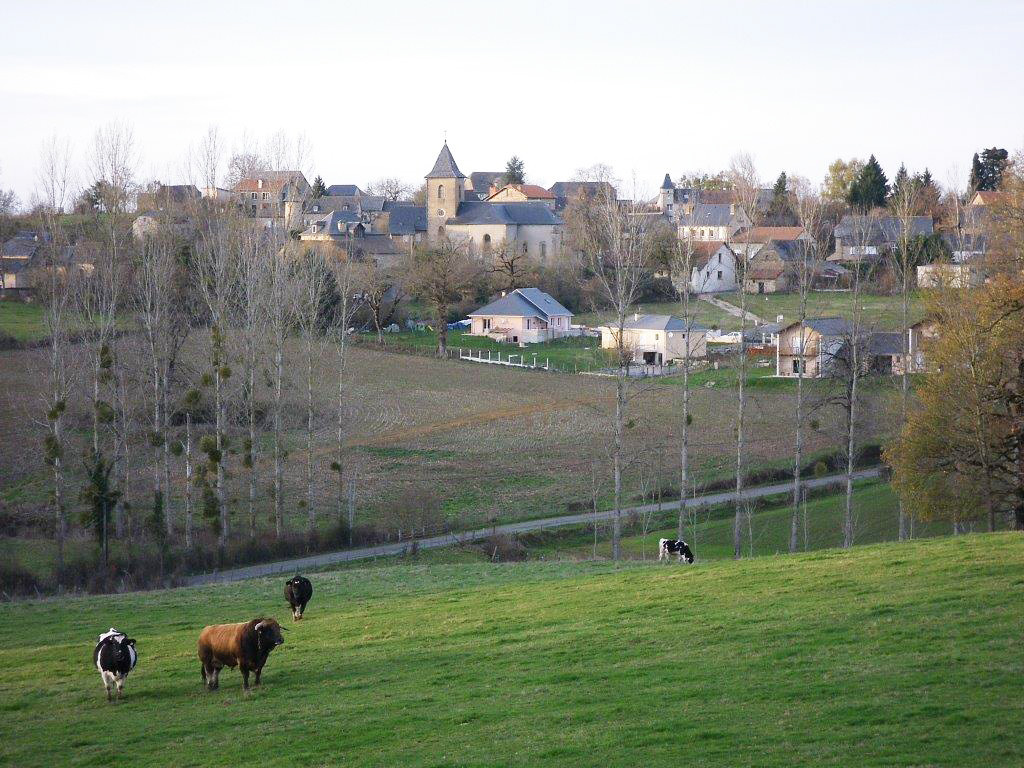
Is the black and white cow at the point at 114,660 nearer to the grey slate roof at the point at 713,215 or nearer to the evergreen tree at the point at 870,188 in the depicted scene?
the evergreen tree at the point at 870,188

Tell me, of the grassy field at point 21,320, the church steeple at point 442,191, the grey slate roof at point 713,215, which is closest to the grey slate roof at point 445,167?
the church steeple at point 442,191

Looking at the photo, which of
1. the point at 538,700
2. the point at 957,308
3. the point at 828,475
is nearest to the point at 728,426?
the point at 828,475

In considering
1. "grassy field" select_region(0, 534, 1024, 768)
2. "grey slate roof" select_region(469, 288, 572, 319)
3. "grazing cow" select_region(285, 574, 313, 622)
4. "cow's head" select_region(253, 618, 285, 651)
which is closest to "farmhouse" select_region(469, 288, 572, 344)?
"grey slate roof" select_region(469, 288, 572, 319)

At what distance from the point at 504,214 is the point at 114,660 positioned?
108482 mm

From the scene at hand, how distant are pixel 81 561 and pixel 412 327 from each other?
58109mm

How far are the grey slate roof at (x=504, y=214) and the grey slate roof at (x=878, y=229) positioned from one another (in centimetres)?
3379

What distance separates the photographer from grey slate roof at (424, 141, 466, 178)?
399ft

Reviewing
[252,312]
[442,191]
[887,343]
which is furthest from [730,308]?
[252,312]

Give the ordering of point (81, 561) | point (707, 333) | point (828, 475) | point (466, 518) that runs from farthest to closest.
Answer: point (707, 333)
point (828, 475)
point (466, 518)
point (81, 561)

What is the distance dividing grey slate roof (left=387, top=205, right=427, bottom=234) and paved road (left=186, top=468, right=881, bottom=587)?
84.5 metres

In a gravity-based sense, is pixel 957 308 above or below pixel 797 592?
above

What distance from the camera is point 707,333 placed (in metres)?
78.2

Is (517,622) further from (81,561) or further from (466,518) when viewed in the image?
(466,518)

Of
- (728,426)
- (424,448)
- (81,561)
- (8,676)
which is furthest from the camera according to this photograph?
(728,426)
